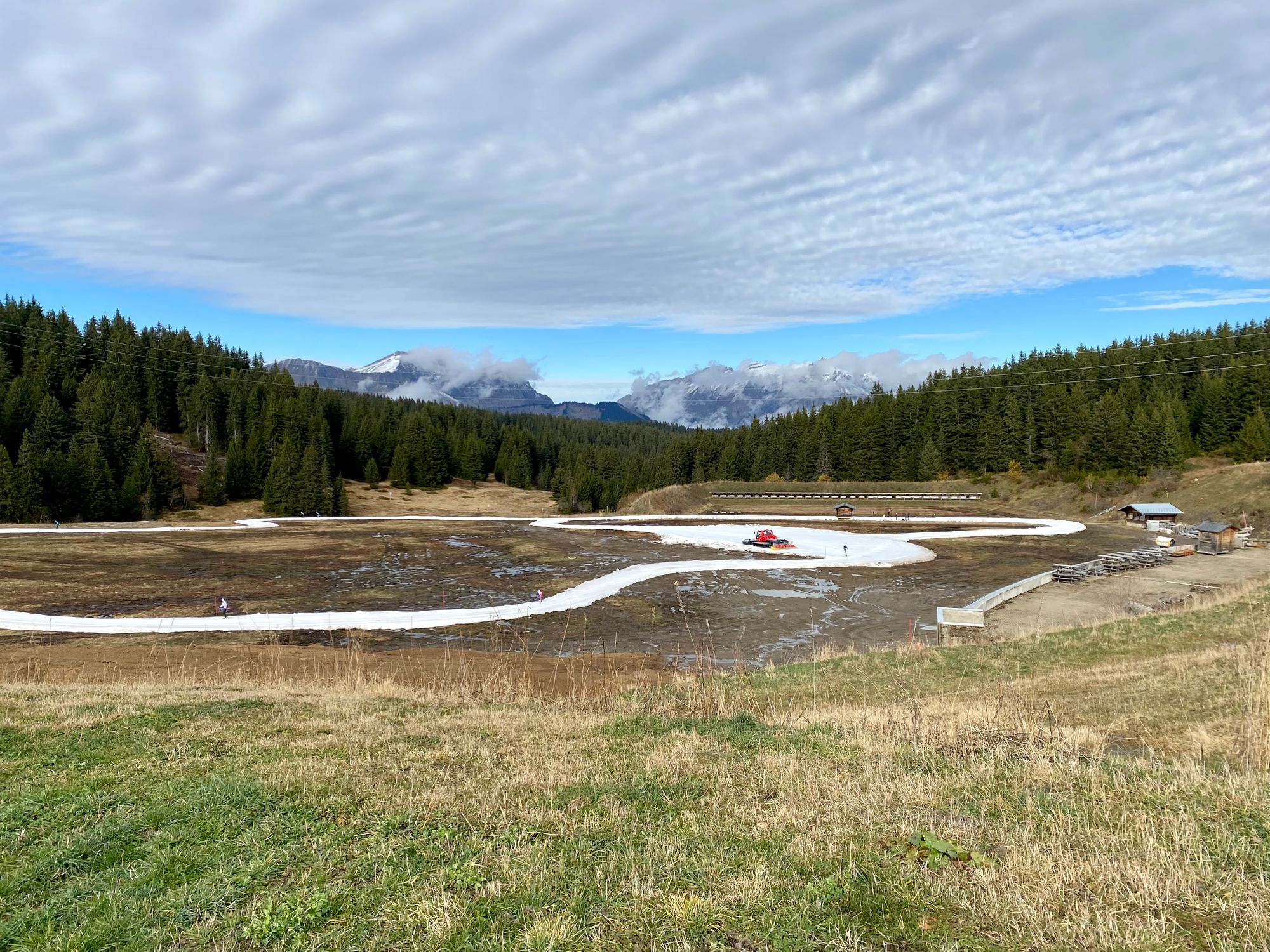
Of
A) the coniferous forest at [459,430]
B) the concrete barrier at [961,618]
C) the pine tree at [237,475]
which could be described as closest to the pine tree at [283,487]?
the coniferous forest at [459,430]

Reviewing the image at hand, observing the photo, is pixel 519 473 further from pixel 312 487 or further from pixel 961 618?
pixel 961 618

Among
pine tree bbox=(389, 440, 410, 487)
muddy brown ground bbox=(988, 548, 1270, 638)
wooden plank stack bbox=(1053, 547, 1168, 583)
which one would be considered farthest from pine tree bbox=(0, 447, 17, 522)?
wooden plank stack bbox=(1053, 547, 1168, 583)

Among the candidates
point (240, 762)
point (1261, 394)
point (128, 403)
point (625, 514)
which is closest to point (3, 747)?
point (240, 762)

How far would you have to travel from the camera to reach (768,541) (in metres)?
51.7

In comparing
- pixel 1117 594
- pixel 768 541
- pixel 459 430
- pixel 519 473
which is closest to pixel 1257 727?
pixel 1117 594

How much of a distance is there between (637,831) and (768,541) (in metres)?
47.1

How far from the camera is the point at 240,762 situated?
8.17 meters

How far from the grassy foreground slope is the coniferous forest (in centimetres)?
8194

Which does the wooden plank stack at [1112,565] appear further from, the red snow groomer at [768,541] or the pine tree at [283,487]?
the pine tree at [283,487]

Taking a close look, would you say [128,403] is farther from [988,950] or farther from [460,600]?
[988,950]

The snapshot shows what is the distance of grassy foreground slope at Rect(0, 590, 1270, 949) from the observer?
13.9 feet

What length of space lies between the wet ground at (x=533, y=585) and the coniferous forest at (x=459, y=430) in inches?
1251

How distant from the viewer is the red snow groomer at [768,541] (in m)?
51.4

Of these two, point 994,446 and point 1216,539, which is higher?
point 994,446
